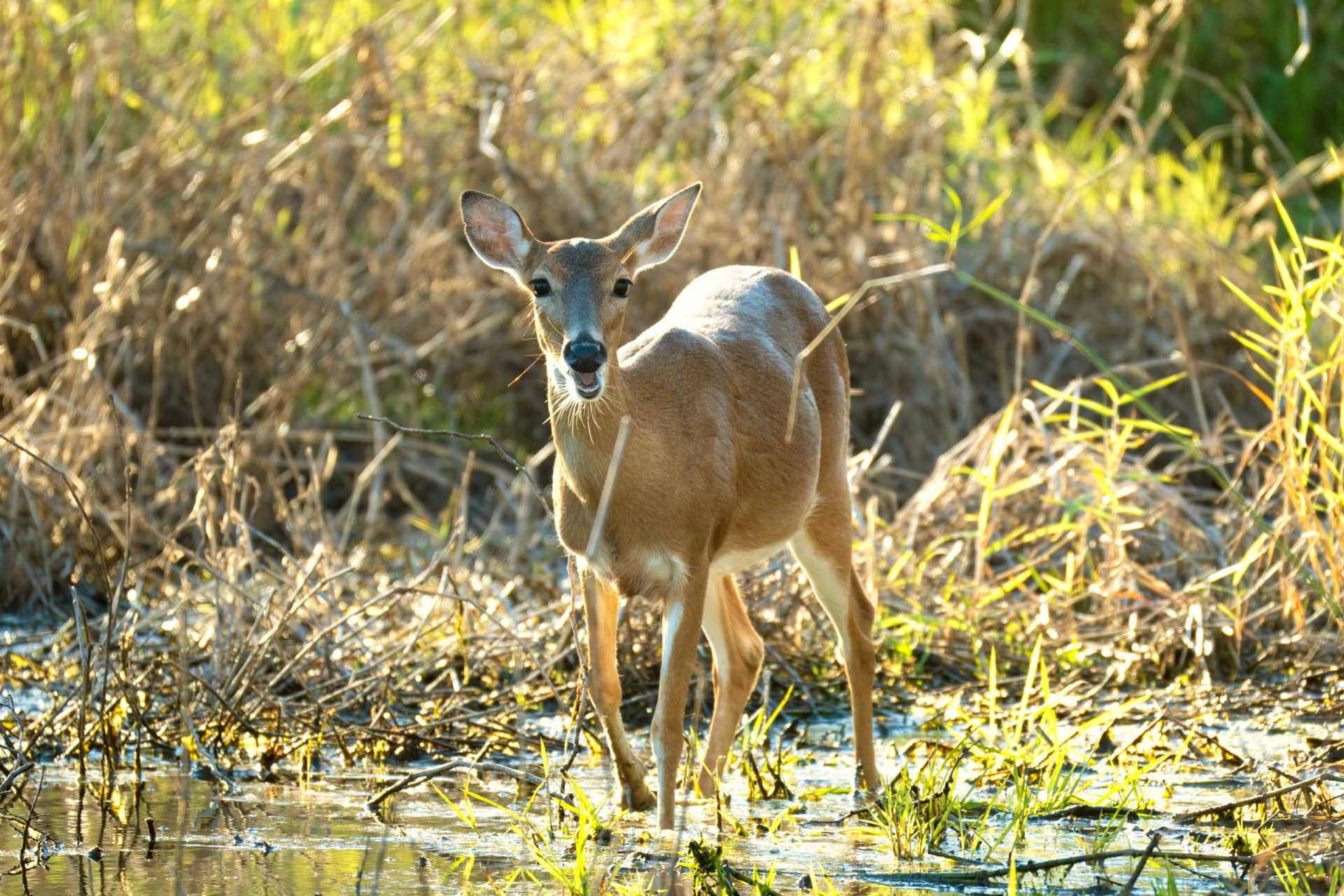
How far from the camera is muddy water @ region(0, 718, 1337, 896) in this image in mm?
4066

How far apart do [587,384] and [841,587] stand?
136 cm

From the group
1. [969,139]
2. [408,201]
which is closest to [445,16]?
[408,201]

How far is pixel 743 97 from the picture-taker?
9.47 meters

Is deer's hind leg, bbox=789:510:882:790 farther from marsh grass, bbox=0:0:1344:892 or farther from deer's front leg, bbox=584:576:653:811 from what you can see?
deer's front leg, bbox=584:576:653:811

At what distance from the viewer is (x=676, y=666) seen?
188 inches

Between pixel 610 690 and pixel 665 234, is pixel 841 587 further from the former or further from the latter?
pixel 665 234

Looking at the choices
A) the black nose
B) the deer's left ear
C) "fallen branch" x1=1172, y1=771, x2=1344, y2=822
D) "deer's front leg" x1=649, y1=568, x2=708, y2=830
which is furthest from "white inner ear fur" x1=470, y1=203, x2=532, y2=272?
"fallen branch" x1=1172, y1=771, x2=1344, y2=822

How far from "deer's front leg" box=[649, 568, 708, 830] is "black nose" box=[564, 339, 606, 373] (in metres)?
0.66

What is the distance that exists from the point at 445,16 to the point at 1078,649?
13.7 ft

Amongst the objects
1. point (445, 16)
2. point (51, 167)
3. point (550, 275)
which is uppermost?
point (445, 16)

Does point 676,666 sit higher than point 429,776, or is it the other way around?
point 676,666

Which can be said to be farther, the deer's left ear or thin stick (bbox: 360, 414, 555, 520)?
the deer's left ear

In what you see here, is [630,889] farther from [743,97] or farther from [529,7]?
[529,7]

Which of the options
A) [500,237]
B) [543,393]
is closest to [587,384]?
[500,237]
